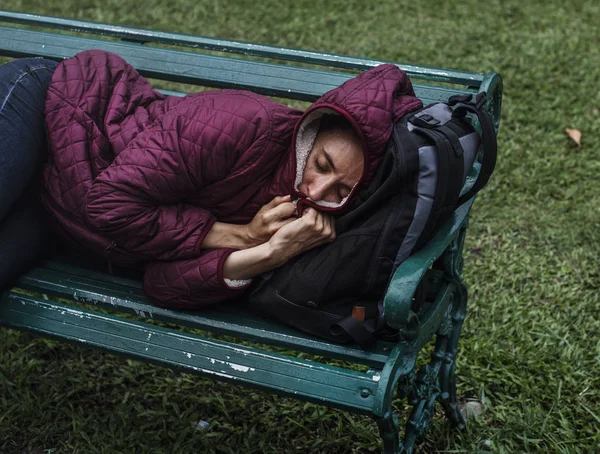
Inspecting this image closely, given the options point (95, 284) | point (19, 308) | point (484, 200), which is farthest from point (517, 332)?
point (19, 308)

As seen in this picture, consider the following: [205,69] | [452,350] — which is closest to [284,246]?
[452,350]

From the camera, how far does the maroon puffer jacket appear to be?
265 centimetres

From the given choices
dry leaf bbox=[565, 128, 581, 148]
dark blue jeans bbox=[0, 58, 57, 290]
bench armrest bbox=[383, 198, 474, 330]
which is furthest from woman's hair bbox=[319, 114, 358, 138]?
dry leaf bbox=[565, 128, 581, 148]

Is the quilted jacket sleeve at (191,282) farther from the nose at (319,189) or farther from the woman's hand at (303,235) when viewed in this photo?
the nose at (319,189)

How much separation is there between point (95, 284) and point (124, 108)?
65cm

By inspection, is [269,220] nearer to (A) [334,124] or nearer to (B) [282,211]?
(B) [282,211]

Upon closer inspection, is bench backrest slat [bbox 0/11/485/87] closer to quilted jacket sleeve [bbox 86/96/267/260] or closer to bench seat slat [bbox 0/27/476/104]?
bench seat slat [bbox 0/27/476/104]

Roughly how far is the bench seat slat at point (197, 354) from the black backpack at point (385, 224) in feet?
0.54

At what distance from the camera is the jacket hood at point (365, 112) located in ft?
8.18

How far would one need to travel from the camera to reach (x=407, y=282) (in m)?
2.46

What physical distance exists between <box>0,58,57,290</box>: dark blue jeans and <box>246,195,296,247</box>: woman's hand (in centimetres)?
83

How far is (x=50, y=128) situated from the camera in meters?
2.96

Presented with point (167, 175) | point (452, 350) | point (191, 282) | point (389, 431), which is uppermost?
point (167, 175)

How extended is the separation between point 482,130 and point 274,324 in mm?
939
